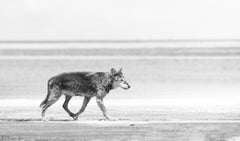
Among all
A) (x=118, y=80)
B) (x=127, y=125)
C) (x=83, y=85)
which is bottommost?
(x=127, y=125)

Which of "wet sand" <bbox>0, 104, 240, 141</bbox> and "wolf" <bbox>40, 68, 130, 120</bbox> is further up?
"wolf" <bbox>40, 68, 130, 120</bbox>

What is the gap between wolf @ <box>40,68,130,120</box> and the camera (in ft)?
78.3

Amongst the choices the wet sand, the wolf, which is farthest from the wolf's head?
the wet sand

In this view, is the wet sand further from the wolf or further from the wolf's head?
the wolf's head

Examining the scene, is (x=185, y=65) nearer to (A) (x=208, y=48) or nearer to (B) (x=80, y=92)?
(A) (x=208, y=48)

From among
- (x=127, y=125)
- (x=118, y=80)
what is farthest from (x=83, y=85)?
(x=127, y=125)

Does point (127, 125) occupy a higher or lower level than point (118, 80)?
lower

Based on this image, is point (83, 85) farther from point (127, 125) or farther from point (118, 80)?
point (127, 125)

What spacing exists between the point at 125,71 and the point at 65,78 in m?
19.5

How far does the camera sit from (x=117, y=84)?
2403 centimetres

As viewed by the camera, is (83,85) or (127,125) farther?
(83,85)

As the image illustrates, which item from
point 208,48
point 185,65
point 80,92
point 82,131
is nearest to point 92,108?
point 80,92

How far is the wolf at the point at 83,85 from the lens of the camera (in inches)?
939

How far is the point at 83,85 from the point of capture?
24.0 m
